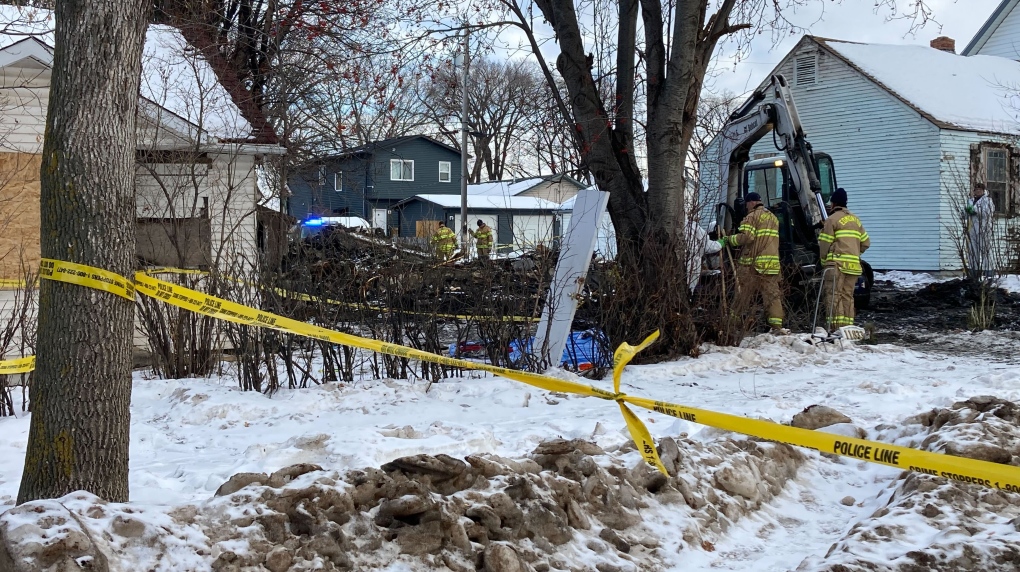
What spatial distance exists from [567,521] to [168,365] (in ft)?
16.1

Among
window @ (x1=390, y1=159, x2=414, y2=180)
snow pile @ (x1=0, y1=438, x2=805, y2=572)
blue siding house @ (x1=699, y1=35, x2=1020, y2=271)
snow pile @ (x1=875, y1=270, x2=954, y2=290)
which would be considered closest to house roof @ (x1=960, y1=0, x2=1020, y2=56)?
blue siding house @ (x1=699, y1=35, x2=1020, y2=271)

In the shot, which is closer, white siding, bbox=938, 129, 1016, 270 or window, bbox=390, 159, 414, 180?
white siding, bbox=938, 129, 1016, 270

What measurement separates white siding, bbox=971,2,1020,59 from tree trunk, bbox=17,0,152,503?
103 feet

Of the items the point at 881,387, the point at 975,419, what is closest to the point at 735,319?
the point at 881,387

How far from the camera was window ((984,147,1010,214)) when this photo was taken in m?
22.0

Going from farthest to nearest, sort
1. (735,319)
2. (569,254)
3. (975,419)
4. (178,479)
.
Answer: (735,319) → (569,254) → (975,419) → (178,479)

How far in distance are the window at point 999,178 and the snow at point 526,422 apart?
49.6 ft

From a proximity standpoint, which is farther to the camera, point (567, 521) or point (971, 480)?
point (567, 521)

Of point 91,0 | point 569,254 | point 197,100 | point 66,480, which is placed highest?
point 197,100

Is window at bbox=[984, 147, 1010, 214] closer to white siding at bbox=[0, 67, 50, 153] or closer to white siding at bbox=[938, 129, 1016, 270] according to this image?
white siding at bbox=[938, 129, 1016, 270]

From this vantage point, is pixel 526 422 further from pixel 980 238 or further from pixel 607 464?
pixel 980 238

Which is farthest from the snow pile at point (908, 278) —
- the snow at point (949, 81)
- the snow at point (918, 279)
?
the snow at point (949, 81)

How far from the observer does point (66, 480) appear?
139 inches

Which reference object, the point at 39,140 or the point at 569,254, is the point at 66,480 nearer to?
the point at 569,254
